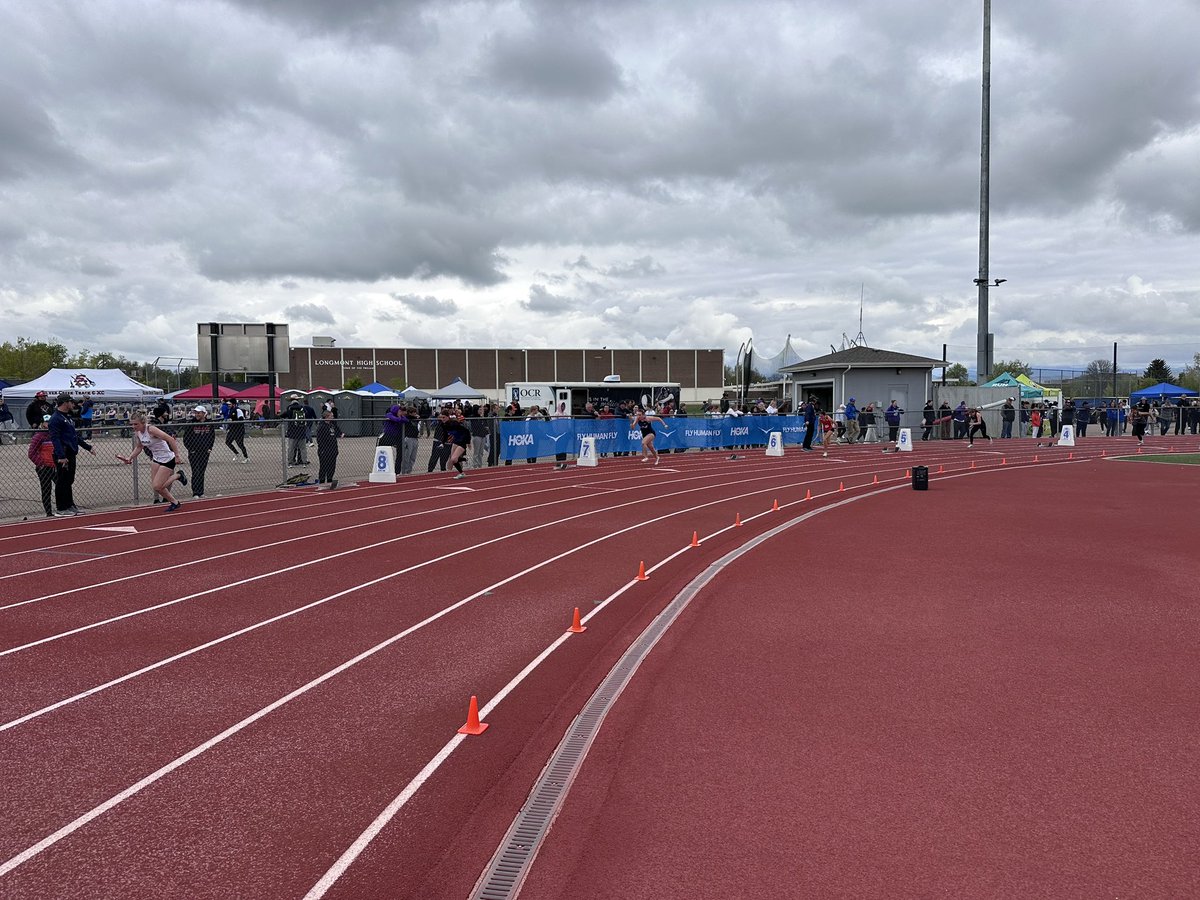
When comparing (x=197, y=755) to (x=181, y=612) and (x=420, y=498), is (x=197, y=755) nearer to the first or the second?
(x=181, y=612)

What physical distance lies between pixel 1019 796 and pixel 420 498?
13.1 meters

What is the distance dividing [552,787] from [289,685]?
2405mm

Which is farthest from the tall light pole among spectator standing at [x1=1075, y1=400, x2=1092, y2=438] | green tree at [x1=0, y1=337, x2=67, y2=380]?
green tree at [x1=0, y1=337, x2=67, y2=380]

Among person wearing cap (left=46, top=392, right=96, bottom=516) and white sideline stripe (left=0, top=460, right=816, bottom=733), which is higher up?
person wearing cap (left=46, top=392, right=96, bottom=516)

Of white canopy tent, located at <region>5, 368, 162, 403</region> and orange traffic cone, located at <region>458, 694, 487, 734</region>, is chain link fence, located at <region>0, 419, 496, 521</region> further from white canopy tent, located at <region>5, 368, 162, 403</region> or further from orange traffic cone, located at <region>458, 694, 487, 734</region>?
white canopy tent, located at <region>5, 368, 162, 403</region>

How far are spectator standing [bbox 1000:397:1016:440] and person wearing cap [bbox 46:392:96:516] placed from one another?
3640 centimetres

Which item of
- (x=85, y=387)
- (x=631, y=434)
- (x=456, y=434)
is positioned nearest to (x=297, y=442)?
(x=456, y=434)

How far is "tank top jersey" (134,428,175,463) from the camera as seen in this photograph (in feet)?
46.1

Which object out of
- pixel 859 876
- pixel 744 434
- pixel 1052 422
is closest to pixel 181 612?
pixel 859 876

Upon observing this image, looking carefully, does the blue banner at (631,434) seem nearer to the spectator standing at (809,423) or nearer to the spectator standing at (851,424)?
the spectator standing at (851,424)

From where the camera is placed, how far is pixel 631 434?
27.7 m

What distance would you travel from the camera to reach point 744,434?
31.4 meters

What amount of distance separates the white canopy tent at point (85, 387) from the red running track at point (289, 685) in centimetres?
2821

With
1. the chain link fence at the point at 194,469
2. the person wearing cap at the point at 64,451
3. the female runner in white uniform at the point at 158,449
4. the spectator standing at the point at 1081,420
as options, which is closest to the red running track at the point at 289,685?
the person wearing cap at the point at 64,451
